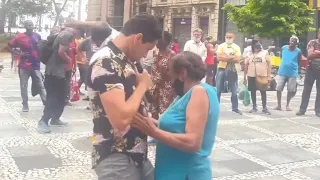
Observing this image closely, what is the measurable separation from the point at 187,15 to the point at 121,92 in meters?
35.5

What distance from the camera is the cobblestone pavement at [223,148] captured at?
17.4 feet

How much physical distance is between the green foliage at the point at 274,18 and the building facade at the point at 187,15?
30.6 feet

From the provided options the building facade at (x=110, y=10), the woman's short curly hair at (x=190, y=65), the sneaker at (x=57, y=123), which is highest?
the building facade at (x=110, y=10)

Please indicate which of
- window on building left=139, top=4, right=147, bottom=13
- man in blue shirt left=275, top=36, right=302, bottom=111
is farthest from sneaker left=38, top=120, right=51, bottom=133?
window on building left=139, top=4, right=147, bottom=13

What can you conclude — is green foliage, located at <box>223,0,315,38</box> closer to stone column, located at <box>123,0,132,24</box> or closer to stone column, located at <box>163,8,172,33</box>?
stone column, located at <box>163,8,172,33</box>

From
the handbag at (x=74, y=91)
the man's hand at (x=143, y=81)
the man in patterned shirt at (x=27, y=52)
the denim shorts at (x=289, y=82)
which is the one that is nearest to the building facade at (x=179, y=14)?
the denim shorts at (x=289, y=82)

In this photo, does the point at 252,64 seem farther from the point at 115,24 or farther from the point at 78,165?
the point at 115,24

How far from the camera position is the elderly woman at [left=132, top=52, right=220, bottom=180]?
100 inches

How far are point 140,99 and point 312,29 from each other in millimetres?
23470

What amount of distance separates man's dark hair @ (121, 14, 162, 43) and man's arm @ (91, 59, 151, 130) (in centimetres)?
23

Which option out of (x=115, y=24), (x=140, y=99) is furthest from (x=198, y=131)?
(x=115, y=24)

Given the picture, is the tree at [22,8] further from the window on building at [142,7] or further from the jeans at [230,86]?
the jeans at [230,86]

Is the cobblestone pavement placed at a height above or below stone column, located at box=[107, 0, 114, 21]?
below

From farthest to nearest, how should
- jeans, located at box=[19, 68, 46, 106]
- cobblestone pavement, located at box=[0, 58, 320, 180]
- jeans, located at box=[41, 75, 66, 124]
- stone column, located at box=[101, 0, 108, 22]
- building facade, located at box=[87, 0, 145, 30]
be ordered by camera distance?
stone column, located at box=[101, 0, 108, 22]
building facade, located at box=[87, 0, 145, 30]
jeans, located at box=[19, 68, 46, 106]
jeans, located at box=[41, 75, 66, 124]
cobblestone pavement, located at box=[0, 58, 320, 180]
